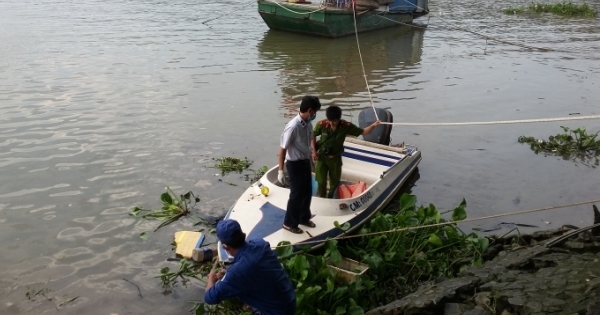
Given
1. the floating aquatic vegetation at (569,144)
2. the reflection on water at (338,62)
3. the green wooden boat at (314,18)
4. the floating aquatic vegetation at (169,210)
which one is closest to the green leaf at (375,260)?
the floating aquatic vegetation at (169,210)

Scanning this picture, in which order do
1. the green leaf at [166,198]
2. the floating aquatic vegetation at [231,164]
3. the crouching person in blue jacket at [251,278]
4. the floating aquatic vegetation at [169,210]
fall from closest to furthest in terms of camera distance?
the crouching person in blue jacket at [251,278], the floating aquatic vegetation at [169,210], the green leaf at [166,198], the floating aquatic vegetation at [231,164]

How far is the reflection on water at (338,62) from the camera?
51.2 ft

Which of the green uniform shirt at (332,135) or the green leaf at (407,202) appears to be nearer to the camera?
the green uniform shirt at (332,135)

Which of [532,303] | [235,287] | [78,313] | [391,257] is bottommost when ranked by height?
[78,313]

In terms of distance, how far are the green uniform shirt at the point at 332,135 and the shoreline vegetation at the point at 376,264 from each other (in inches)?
42.1

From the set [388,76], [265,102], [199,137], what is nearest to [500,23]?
[388,76]

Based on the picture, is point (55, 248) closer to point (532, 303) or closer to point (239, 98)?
point (532, 303)

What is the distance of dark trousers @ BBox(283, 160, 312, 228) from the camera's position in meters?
6.38

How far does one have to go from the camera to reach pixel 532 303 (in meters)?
4.76

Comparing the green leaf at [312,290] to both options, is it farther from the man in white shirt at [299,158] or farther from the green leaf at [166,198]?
the green leaf at [166,198]

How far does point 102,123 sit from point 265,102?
4024mm

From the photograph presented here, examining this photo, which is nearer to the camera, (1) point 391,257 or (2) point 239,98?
(1) point 391,257

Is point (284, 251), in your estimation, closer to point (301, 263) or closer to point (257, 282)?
point (301, 263)

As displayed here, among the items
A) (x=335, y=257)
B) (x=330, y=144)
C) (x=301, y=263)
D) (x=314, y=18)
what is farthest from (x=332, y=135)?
(x=314, y=18)
